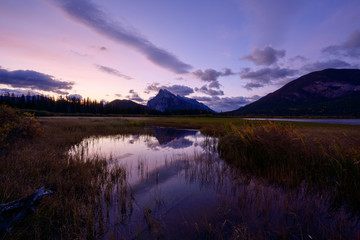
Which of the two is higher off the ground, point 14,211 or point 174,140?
point 14,211

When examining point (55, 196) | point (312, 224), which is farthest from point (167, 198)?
point (312, 224)

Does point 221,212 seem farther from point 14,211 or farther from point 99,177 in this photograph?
point 99,177

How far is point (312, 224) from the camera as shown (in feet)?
14.8

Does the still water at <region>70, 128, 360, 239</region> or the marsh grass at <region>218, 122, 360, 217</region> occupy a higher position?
the marsh grass at <region>218, 122, 360, 217</region>

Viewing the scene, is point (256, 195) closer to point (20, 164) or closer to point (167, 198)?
point (167, 198)

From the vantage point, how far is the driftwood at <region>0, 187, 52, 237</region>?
3180 millimetres

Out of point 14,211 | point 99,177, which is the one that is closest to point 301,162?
point 99,177

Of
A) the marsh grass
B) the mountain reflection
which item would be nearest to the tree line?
the mountain reflection

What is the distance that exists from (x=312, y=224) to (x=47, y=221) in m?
8.01

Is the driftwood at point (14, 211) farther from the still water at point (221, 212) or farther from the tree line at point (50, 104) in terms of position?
the tree line at point (50, 104)

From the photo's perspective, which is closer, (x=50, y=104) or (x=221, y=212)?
(x=221, y=212)

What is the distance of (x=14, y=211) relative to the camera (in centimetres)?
337

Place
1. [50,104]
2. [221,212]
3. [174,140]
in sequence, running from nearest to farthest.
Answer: [221,212]
[174,140]
[50,104]

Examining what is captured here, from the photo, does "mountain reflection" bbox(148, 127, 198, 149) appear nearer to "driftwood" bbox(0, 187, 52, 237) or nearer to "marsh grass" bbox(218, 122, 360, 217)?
"marsh grass" bbox(218, 122, 360, 217)
